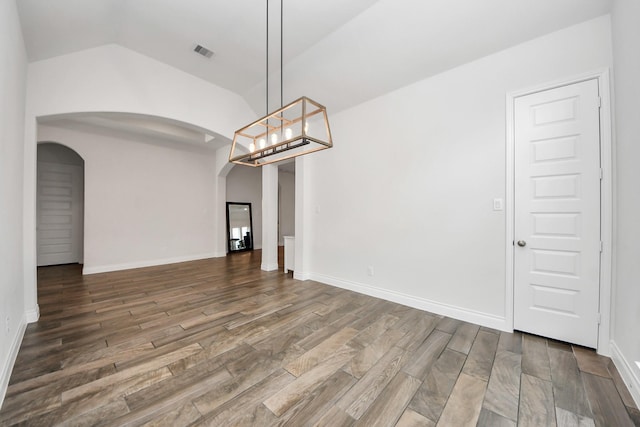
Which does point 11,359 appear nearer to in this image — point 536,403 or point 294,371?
point 294,371

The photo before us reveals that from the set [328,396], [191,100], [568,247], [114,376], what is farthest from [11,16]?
[568,247]

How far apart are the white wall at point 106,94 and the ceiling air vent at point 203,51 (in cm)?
69

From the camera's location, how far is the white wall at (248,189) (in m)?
7.55

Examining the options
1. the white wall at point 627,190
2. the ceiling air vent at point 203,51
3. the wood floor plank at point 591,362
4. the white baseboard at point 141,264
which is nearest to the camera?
the white wall at point 627,190

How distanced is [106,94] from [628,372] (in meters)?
5.83

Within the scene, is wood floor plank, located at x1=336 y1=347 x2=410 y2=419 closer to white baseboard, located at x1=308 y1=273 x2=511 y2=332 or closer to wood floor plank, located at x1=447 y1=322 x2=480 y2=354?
wood floor plank, located at x1=447 y1=322 x2=480 y2=354

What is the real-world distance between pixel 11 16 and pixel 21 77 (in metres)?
0.78

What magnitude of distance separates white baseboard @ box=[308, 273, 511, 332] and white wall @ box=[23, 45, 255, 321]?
3.42 metres

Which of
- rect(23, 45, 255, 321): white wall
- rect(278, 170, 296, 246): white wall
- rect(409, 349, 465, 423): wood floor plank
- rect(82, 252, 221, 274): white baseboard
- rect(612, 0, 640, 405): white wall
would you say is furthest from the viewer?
rect(278, 170, 296, 246): white wall

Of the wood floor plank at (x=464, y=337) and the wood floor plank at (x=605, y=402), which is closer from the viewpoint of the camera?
the wood floor plank at (x=605, y=402)

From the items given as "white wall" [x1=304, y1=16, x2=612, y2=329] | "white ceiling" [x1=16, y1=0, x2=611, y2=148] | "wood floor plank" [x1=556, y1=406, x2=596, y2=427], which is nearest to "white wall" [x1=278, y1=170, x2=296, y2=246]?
"white wall" [x1=304, y1=16, x2=612, y2=329]

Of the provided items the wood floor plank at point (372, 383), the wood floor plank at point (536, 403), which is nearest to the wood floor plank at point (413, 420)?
the wood floor plank at point (372, 383)

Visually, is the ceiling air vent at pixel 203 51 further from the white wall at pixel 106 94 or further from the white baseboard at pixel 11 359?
the white baseboard at pixel 11 359

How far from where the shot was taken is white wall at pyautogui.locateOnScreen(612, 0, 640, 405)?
5.57 ft
